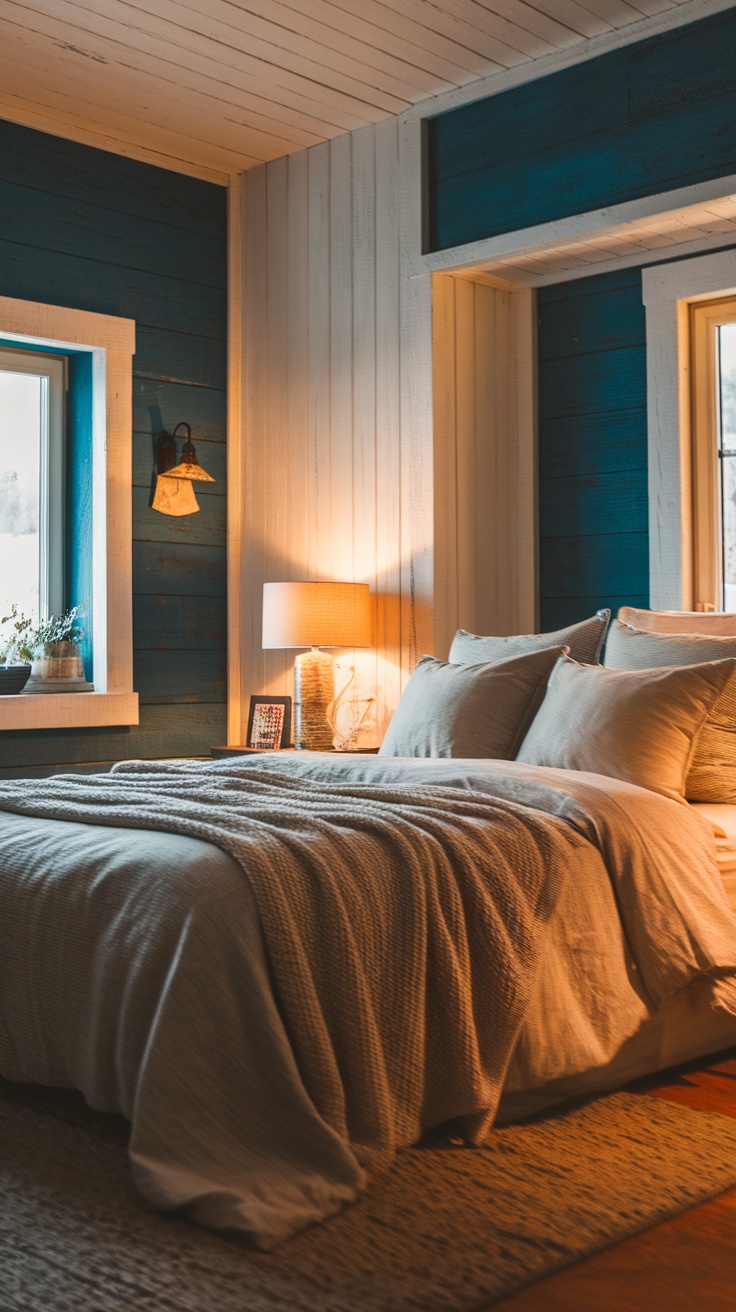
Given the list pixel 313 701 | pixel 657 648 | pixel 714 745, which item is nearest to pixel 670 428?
pixel 657 648

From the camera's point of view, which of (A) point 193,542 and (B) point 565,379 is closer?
(B) point 565,379

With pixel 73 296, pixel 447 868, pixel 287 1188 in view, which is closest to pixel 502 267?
pixel 73 296

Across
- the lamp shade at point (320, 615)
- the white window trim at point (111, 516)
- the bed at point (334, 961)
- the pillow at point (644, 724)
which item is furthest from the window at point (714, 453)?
the white window trim at point (111, 516)

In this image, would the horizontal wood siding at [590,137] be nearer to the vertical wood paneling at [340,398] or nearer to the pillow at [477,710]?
the vertical wood paneling at [340,398]

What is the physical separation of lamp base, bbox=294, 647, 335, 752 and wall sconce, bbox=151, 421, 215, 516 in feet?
2.79

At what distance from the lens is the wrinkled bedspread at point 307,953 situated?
6.64 ft

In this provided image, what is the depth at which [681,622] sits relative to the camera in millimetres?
3654

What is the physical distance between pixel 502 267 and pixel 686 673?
187 cm

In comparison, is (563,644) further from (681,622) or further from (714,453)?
(714,453)

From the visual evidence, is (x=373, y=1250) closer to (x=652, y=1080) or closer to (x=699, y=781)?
(x=652, y=1080)

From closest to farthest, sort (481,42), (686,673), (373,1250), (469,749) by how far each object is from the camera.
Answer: (373,1250) → (686,673) → (469,749) → (481,42)

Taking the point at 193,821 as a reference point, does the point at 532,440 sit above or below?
above

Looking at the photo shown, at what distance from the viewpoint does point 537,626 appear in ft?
15.3

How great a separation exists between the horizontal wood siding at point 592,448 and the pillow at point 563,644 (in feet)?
2.13
